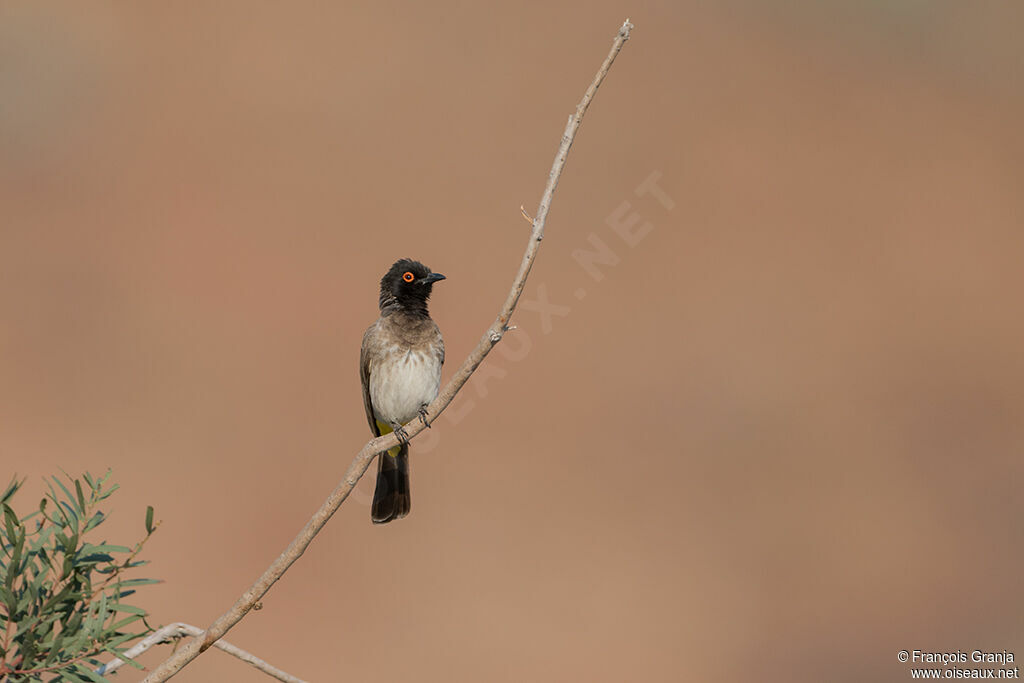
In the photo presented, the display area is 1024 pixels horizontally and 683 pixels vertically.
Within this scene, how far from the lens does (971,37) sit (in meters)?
34.2

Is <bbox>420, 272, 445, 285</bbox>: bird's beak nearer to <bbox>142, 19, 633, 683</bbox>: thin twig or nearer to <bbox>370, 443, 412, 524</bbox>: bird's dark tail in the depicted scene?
<bbox>370, 443, 412, 524</bbox>: bird's dark tail

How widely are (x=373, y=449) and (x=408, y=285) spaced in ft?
11.8

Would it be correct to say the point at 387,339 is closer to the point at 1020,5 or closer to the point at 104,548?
the point at 104,548

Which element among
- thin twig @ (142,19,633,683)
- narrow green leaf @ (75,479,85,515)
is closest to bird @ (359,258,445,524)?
thin twig @ (142,19,633,683)

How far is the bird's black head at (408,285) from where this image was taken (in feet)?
22.0

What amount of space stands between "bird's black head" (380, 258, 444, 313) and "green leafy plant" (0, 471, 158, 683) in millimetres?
4017

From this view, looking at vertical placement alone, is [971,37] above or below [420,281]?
above

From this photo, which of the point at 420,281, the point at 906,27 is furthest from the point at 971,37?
the point at 420,281

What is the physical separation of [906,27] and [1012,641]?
25.8m

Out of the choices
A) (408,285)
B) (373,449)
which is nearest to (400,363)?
(408,285)

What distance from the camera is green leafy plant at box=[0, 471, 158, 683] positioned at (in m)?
2.56

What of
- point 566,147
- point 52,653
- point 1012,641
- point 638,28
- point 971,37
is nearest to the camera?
point 52,653

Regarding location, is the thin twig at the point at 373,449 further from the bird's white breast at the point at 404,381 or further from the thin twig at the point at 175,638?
the bird's white breast at the point at 404,381

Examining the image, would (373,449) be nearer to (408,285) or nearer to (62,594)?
(62,594)
